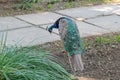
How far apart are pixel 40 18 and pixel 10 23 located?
0.69 metres

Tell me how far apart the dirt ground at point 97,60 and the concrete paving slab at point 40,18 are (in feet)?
4.05

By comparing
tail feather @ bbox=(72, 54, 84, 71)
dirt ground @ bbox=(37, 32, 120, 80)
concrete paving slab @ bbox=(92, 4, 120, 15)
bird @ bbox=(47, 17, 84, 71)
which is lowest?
dirt ground @ bbox=(37, 32, 120, 80)

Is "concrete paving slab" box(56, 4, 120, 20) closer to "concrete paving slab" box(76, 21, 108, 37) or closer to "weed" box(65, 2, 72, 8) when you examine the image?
"weed" box(65, 2, 72, 8)

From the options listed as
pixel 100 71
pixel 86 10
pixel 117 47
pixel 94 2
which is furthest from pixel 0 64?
pixel 94 2

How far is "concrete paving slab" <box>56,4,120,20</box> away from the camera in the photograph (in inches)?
285

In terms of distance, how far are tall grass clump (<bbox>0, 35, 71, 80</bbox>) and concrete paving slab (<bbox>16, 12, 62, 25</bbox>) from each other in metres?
2.65

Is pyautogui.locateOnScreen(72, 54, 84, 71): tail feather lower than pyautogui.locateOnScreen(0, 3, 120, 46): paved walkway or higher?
higher

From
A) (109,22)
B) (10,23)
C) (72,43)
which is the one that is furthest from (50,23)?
(72,43)

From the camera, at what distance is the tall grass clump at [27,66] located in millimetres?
3490

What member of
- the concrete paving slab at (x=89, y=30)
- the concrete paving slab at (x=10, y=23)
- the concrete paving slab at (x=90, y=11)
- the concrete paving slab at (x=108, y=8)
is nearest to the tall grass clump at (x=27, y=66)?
the concrete paving slab at (x=89, y=30)

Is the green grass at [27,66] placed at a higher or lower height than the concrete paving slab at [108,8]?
higher

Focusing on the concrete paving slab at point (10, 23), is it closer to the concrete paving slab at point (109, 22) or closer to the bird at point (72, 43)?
the concrete paving slab at point (109, 22)

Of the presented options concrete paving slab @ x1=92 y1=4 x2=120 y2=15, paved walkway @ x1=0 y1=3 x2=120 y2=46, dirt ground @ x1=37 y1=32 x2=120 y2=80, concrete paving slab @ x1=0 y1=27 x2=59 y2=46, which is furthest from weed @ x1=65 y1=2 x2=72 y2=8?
dirt ground @ x1=37 y1=32 x2=120 y2=80

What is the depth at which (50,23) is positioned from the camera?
21.5ft
